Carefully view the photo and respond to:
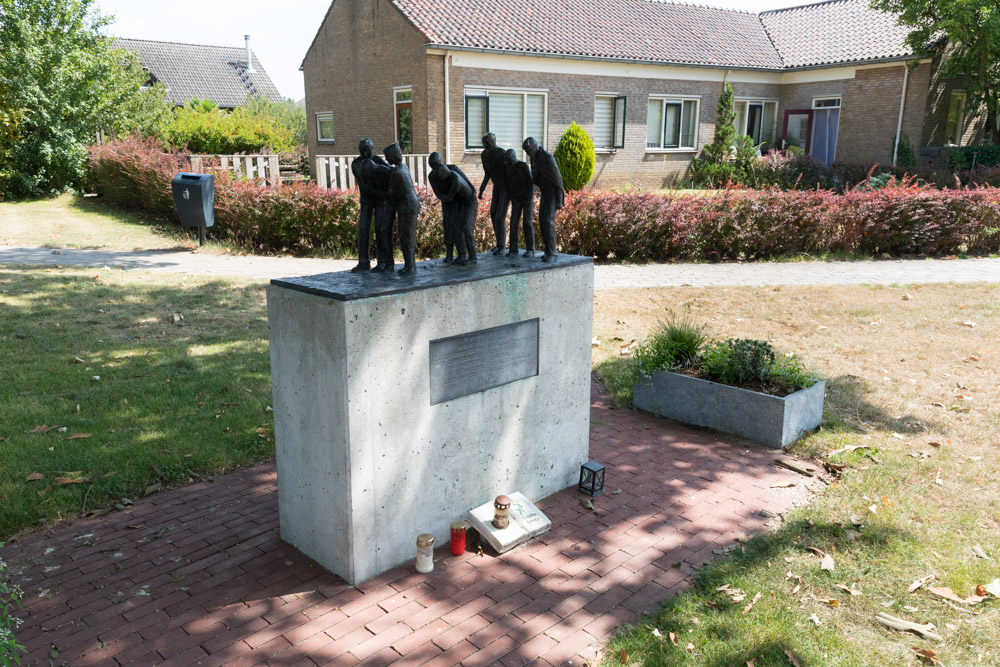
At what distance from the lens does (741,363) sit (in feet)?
19.6

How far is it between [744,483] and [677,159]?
858 inches

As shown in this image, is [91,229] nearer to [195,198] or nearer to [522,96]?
[195,198]

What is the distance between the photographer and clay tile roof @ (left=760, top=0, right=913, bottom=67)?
24.7m

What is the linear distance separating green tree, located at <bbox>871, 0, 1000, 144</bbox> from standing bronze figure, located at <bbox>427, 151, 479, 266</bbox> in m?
21.6

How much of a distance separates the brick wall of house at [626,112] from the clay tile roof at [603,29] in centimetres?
76

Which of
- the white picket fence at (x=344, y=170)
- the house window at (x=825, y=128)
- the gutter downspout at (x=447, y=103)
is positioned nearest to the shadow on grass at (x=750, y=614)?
the white picket fence at (x=344, y=170)

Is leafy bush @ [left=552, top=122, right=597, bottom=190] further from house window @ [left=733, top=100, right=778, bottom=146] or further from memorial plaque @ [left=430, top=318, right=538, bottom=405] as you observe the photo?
memorial plaque @ [left=430, top=318, right=538, bottom=405]

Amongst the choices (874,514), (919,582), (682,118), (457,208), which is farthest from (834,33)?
(919,582)

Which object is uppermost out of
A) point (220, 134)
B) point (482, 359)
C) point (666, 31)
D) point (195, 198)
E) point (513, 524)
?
point (666, 31)

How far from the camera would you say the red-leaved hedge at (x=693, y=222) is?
1216cm

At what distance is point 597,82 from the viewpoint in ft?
75.3

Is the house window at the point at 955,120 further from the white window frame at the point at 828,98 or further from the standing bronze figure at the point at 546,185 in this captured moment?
the standing bronze figure at the point at 546,185

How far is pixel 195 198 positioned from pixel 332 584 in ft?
35.4

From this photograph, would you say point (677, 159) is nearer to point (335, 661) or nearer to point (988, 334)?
point (988, 334)
